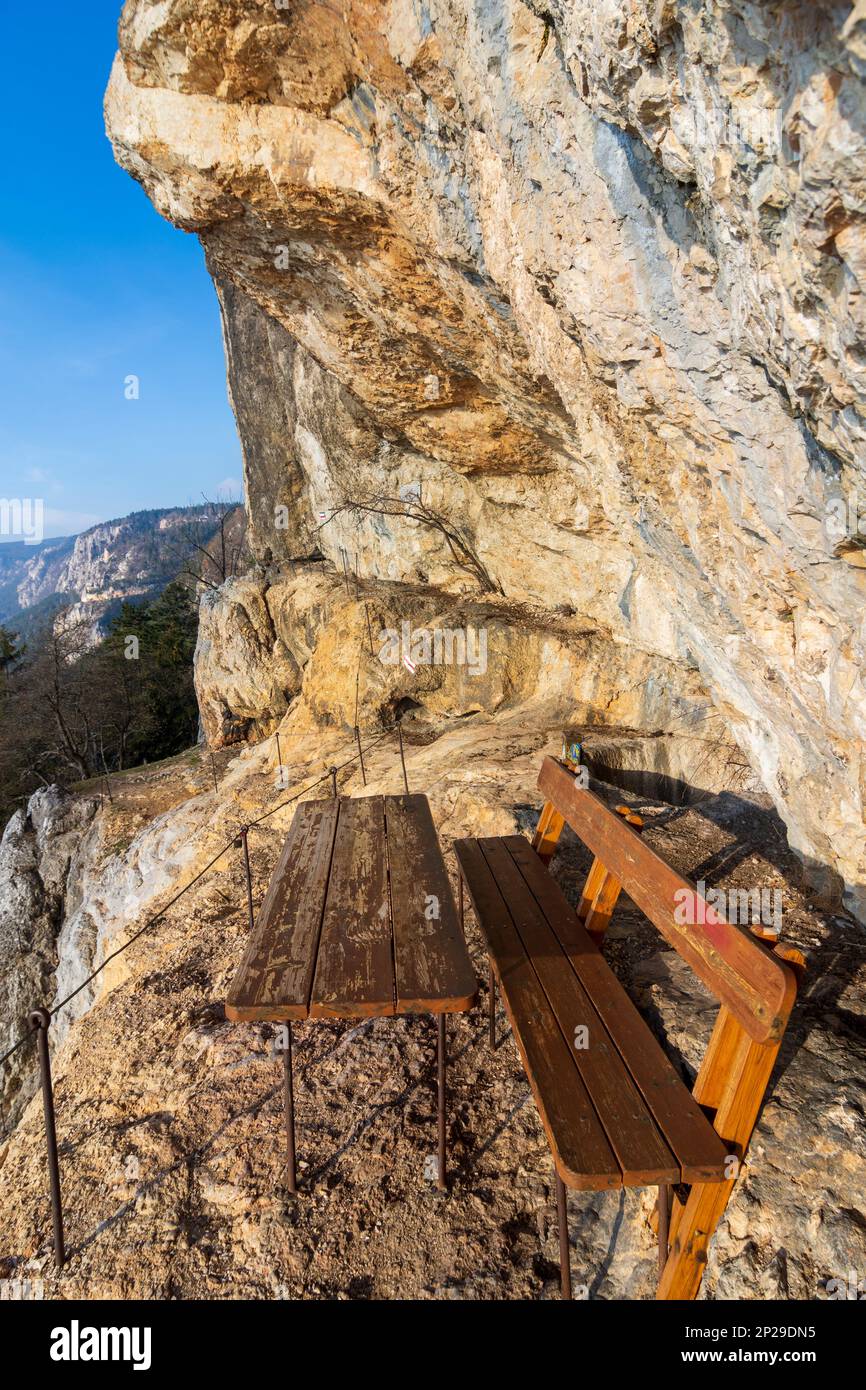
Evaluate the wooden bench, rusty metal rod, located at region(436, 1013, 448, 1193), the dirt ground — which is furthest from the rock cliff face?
the wooden bench

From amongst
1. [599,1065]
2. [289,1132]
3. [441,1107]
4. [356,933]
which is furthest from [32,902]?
[599,1065]

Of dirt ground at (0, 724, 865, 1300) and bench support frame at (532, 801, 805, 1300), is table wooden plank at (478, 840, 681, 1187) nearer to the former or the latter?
bench support frame at (532, 801, 805, 1300)

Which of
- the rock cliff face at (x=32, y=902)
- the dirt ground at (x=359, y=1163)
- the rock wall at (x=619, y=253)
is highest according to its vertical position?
the rock wall at (x=619, y=253)

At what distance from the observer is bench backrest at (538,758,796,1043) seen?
180 centimetres

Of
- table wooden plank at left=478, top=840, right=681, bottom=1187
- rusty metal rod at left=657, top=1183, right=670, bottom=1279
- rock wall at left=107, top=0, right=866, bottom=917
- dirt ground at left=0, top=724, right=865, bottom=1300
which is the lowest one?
dirt ground at left=0, top=724, right=865, bottom=1300

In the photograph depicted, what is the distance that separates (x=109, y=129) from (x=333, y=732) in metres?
7.38

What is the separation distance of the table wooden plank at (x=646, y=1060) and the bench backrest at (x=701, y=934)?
33 centimetres

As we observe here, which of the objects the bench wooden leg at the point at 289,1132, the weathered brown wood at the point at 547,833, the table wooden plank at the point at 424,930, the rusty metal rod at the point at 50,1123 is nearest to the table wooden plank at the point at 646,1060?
the table wooden plank at the point at 424,930

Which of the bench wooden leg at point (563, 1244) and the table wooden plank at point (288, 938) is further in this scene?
the table wooden plank at point (288, 938)

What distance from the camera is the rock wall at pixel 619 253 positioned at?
1.97 m

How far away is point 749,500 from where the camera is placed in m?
3.12

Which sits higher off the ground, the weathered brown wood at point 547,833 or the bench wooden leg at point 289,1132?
the weathered brown wood at point 547,833

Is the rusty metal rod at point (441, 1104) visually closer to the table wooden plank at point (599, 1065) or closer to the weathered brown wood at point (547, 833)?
the table wooden plank at point (599, 1065)

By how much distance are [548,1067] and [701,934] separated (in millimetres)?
656
